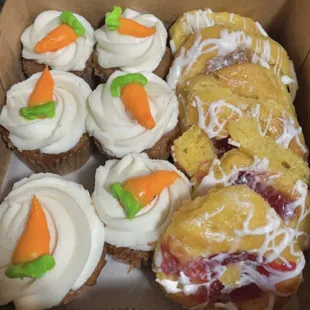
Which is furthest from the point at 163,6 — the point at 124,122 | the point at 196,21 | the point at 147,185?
the point at 147,185

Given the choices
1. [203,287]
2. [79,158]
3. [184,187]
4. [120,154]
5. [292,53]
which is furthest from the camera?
[292,53]

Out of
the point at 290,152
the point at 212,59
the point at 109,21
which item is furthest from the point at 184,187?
the point at 109,21

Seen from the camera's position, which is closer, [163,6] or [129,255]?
[129,255]

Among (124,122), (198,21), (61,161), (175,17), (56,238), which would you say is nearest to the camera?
(56,238)

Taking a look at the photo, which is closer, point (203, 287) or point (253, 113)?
point (203, 287)

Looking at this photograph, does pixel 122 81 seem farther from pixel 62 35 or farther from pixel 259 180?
pixel 259 180

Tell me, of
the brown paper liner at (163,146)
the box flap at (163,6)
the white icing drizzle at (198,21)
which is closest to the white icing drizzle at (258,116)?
the brown paper liner at (163,146)

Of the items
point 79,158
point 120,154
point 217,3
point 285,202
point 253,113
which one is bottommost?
point 79,158

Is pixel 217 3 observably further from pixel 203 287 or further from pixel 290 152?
pixel 203 287
